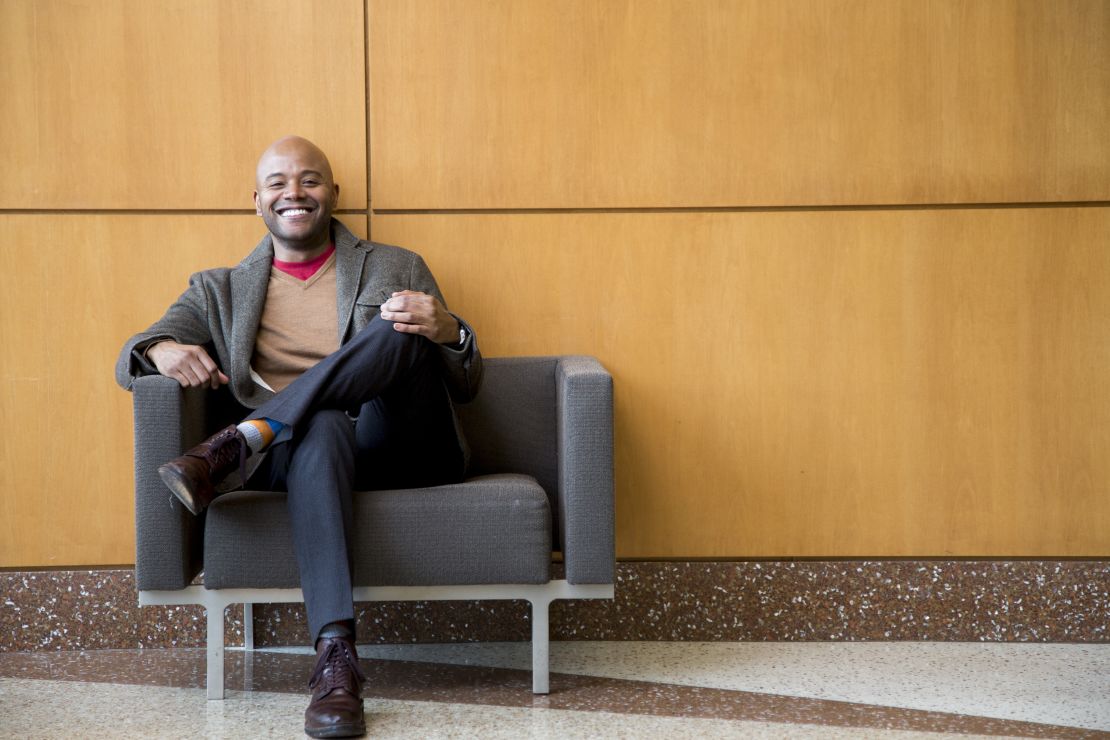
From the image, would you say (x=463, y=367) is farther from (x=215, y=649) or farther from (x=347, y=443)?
(x=215, y=649)

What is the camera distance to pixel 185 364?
7.90ft

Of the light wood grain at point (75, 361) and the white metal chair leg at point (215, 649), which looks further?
the light wood grain at point (75, 361)

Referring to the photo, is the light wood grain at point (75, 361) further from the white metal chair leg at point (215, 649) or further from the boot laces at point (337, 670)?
the boot laces at point (337, 670)

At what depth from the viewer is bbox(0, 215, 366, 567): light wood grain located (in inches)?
115

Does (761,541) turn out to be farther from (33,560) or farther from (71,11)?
(71,11)

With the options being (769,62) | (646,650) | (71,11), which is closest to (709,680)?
(646,650)

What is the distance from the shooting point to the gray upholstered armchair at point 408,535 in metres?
2.35

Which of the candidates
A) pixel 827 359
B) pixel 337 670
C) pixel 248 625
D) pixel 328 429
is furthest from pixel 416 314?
pixel 827 359

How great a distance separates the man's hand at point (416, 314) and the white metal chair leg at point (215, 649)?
0.76 metres

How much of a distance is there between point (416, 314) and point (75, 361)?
3.85 ft

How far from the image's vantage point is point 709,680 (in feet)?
8.52

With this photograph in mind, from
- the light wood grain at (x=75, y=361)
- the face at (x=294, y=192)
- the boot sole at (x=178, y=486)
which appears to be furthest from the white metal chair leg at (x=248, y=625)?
the face at (x=294, y=192)

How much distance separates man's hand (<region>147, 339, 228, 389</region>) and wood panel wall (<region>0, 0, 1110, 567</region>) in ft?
1.94

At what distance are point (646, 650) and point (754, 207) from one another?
1.28 meters
